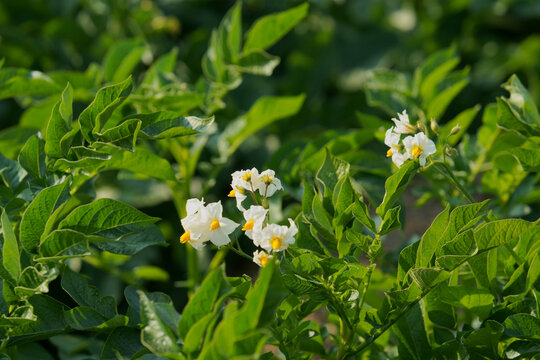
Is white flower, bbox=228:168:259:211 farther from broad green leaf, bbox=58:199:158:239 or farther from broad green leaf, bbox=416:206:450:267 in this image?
broad green leaf, bbox=416:206:450:267

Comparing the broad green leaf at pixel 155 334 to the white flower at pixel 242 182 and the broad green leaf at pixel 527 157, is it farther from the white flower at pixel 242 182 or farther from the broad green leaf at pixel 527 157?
the broad green leaf at pixel 527 157

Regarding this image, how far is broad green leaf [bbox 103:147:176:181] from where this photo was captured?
1.08 metres

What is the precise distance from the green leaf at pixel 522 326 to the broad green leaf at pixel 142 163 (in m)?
0.57

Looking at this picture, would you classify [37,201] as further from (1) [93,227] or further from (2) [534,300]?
(2) [534,300]

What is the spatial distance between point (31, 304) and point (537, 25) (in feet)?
7.93

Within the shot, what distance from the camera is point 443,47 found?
8.18 ft

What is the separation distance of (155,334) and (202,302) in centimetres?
6

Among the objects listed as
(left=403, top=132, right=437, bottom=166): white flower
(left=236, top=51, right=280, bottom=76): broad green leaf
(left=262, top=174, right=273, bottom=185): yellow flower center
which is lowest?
(left=236, top=51, right=280, bottom=76): broad green leaf

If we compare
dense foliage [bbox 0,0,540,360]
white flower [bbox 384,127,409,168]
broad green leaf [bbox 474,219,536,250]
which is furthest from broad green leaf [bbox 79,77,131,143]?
broad green leaf [bbox 474,219,536,250]

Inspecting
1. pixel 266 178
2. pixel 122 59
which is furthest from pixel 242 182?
pixel 122 59

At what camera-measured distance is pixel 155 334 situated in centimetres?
77

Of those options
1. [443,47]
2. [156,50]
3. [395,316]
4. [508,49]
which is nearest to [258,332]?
[395,316]

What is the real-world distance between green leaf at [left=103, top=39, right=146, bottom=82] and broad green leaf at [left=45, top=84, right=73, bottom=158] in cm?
41

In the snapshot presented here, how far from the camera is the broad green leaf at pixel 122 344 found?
924mm
